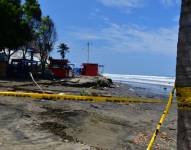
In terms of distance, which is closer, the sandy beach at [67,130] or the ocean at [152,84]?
the sandy beach at [67,130]

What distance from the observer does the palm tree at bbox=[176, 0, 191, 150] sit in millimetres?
4145

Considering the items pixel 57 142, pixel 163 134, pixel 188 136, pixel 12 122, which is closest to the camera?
pixel 188 136

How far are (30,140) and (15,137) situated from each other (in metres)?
0.38

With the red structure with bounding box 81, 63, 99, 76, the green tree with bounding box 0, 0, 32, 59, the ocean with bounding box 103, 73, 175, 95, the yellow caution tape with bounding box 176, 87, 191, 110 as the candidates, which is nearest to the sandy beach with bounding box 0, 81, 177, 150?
the yellow caution tape with bounding box 176, 87, 191, 110

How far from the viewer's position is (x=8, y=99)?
17.2 meters

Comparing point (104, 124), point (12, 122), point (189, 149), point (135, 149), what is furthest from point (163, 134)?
point (189, 149)

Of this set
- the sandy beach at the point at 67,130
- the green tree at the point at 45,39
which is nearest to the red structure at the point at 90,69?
the green tree at the point at 45,39

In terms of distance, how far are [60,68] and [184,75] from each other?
5147cm

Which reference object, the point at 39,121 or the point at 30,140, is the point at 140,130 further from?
the point at 30,140

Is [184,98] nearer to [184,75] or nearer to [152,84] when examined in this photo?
[184,75]

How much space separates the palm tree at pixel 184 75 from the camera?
13.6 feet

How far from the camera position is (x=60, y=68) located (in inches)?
2181

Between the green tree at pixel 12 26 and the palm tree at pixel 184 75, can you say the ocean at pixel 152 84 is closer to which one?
the green tree at pixel 12 26

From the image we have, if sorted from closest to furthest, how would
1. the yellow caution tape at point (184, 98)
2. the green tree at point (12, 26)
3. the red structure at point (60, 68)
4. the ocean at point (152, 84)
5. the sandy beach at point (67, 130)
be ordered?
the yellow caution tape at point (184, 98) < the sandy beach at point (67, 130) < the green tree at point (12, 26) < the red structure at point (60, 68) < the ocean at point (152, 84)
